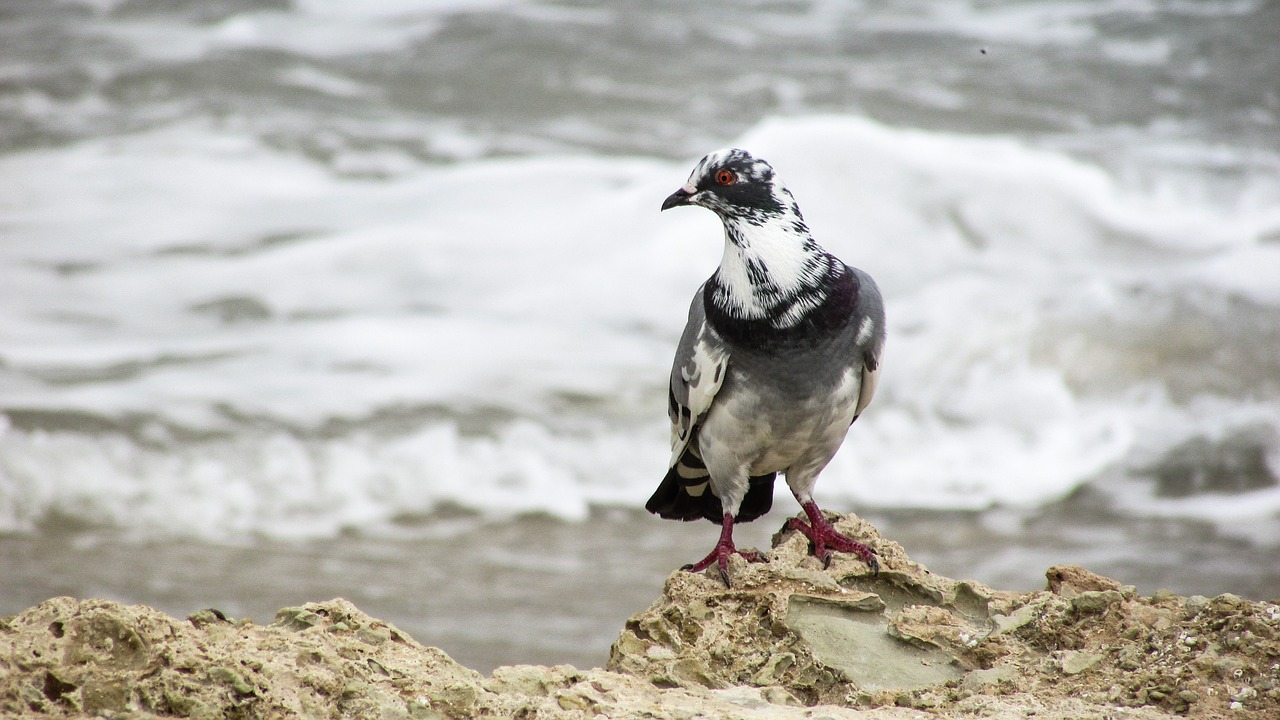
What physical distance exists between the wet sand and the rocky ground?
3.28m

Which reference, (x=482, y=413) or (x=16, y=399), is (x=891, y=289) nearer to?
(x=482, y=413)

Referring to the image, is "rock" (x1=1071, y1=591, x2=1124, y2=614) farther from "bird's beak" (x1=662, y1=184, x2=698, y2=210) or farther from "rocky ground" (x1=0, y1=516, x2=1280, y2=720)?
"bird's beak" (x1=662, y1=184, x2=698, y2=210)

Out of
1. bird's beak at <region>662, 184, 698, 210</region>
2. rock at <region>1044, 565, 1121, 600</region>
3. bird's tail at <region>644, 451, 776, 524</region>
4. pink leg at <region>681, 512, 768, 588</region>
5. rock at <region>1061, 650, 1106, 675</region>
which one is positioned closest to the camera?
rock at <region>1061, 650, 1106, 675</region>

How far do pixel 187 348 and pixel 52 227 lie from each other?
10.8 ft

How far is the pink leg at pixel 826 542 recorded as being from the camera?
14.3 ft

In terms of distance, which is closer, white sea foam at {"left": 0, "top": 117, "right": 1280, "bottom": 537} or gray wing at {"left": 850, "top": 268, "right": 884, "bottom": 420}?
gray wing at {"left": 850, "top": 268, "right": 884, "bottom": 420}

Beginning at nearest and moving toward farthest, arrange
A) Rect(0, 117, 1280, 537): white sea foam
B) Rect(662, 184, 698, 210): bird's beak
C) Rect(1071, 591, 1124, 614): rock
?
Rect(1071, 591, 1124, 614): rock
Rect(662, 184, 698, 210): bird's beak
Rect(0, 117, 1280, 537): white sea foam

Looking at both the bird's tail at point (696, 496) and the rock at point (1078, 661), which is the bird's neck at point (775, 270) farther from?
the rock at point (1078, 661)

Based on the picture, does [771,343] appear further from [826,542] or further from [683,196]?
[826,542]

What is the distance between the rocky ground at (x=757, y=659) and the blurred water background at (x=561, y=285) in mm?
3394

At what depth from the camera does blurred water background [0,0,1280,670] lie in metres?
9.07

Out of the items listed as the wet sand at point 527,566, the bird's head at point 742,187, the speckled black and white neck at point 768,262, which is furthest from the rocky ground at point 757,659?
the wet sand at point 527,566

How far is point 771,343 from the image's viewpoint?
440 cm

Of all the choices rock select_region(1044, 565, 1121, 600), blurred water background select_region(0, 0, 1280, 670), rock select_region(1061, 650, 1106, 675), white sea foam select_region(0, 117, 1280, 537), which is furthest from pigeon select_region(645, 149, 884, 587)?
white sea foam select_region(0, 117, 1280, 537)
